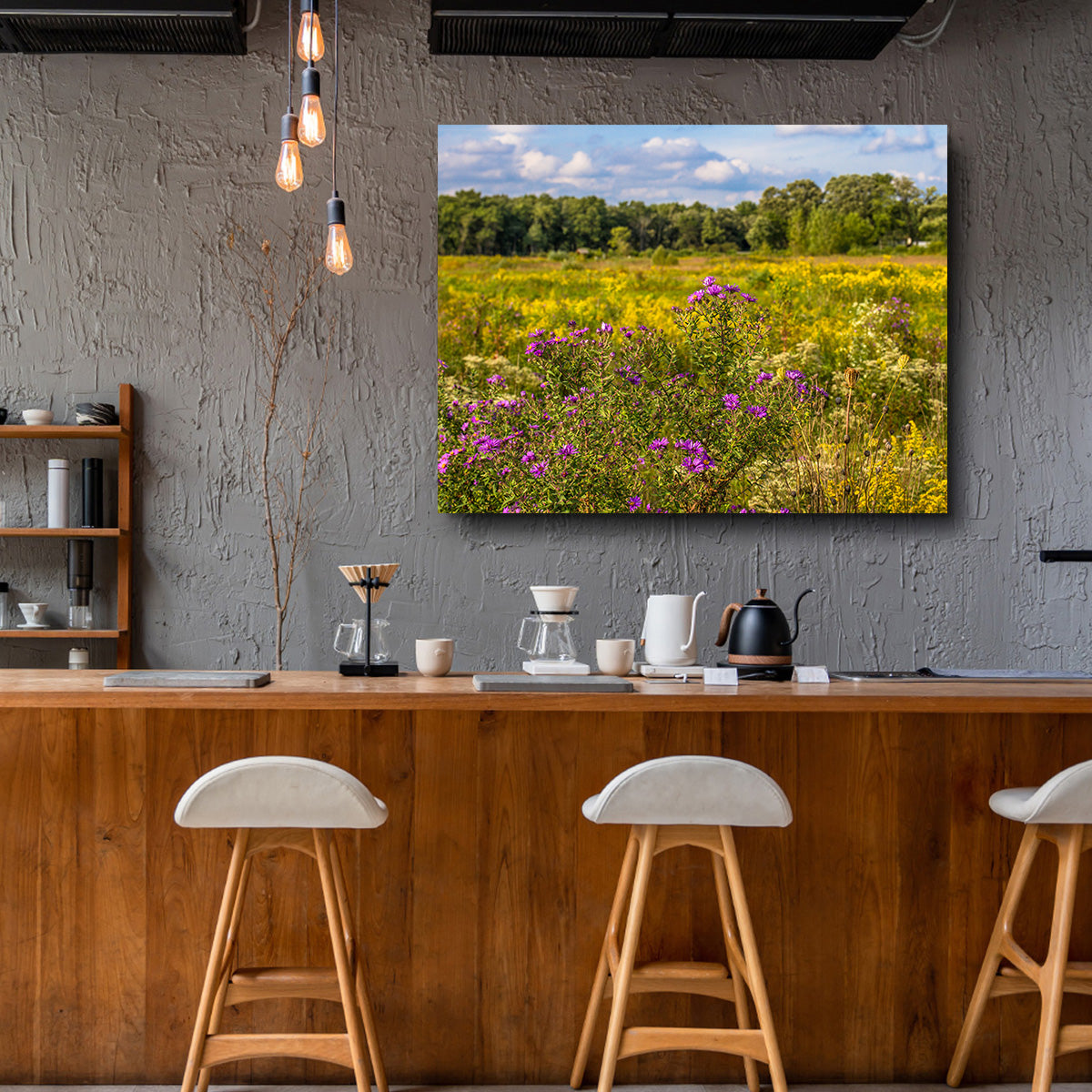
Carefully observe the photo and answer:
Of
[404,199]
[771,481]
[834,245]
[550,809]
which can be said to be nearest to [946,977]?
[550,809]

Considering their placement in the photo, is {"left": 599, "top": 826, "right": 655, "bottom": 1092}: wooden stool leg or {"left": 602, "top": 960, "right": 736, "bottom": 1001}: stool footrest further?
{"left": 602, "top": 960, "right": 736, "bottom": 1001}: stool footrest

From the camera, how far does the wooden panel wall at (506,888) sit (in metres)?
2.42

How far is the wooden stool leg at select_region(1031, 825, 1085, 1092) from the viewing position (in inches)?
83.4

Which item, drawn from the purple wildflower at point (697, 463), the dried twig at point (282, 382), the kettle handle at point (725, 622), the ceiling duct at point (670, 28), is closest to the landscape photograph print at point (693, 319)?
the purple wildflower at point (697, 463)

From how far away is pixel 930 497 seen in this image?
377 cm

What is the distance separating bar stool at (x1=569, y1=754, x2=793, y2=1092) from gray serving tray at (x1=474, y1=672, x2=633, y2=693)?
26 cm

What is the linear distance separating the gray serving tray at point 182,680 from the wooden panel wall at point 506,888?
0.13m

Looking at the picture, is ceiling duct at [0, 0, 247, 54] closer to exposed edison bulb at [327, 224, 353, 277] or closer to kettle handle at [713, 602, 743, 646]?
exposed edison bulb at [327, 224, 353, 277]

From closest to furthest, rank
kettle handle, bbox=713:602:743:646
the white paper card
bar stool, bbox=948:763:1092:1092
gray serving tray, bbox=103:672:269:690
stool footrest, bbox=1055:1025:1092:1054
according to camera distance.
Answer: bar stool, bbox=948:763:1092:1092, stool footrest, bbox=1055:1025:1092:1054, gray serving tray, bbox=103:672:269:690, the white paper card, kettle handle, bbox=713:602:743:646

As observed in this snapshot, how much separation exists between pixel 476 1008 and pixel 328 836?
0.65 meters

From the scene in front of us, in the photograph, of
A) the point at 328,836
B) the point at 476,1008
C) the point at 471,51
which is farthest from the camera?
the point at 471,51

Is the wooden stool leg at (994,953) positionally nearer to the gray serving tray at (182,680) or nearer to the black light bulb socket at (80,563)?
the gray serving tray at (182,680)

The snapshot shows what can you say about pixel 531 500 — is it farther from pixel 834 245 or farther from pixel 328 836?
pixel 328 836

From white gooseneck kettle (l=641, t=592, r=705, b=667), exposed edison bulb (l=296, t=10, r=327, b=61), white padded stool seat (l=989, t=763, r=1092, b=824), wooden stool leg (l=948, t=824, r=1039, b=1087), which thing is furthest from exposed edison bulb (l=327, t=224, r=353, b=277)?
wooden stool leg (l=948, t=824, r=1039, b=1087)
